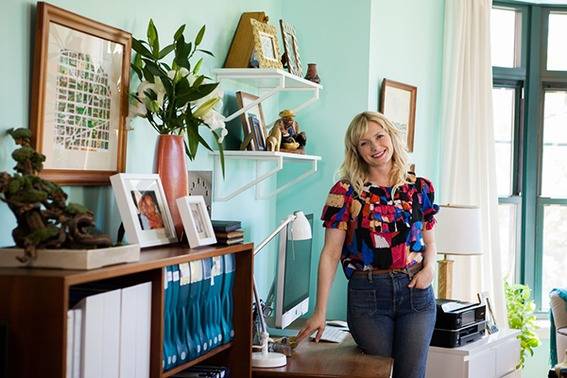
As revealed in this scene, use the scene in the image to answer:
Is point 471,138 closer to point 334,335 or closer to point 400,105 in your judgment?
point 400,105

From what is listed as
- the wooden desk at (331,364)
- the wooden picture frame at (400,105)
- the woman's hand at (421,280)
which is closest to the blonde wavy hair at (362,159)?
the woman's hand at (421,280)

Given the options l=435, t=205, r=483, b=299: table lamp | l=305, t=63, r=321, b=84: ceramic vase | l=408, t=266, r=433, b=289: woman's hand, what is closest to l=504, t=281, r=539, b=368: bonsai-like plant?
l=435, t=205, r=483, b=299: table lamp

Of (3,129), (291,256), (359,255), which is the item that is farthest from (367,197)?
(3,129)

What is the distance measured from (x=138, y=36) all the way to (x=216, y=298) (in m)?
0.80

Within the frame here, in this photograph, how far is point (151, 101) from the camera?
2617 mm

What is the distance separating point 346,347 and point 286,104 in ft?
4.32

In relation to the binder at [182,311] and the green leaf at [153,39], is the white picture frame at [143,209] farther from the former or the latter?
the green leaf at [153,39]

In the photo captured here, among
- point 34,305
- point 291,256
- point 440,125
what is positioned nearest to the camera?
point 34,305

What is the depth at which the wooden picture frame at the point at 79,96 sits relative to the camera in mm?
2201

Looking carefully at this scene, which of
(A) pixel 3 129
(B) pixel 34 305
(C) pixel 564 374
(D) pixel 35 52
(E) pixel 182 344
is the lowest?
(C) pixel 564 374

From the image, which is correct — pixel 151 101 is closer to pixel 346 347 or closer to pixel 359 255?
pixel 359 255

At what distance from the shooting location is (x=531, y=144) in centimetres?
568

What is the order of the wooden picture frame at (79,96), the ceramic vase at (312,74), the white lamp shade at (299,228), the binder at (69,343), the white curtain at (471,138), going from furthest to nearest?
the white curtain at (471,138) → the ceramic vase at (312,74) → the white lamp shade at (299,228) → the wooden picture frame at (79,96) → the binder at (69,343)

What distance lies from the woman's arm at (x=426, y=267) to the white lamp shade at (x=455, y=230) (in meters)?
1.12
